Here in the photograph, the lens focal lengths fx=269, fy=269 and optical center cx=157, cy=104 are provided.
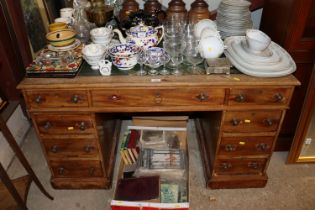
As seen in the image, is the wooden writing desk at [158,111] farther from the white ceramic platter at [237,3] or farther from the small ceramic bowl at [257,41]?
the white ceramic platter at [237,3]

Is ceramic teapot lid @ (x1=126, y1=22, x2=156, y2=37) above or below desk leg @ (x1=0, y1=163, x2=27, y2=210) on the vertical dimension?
above

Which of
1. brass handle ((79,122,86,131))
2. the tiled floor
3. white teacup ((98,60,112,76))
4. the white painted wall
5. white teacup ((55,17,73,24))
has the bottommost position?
the tiled floor

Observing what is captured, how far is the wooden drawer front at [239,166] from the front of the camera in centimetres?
161

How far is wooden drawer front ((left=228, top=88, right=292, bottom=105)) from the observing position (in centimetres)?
132

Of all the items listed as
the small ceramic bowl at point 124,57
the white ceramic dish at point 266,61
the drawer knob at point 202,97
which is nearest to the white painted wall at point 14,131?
the small ceramic bowl at point 124,57

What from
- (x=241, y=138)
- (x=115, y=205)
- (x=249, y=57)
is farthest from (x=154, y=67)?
(x=115, y=205)

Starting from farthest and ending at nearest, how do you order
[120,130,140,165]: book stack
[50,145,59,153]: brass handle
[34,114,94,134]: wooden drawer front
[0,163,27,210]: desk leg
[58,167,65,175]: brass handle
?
[120,130,140,165]: book stack → [58,167,65,175]: brass handle → [50,145,59,153]: brass handle → [34,114,94,134]: wooden drawer front → [0,163,27,210]: desk leg

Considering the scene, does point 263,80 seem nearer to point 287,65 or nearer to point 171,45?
point 287,65

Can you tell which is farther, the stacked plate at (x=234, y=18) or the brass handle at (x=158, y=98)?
the stacked plate at (x=234, y=18)

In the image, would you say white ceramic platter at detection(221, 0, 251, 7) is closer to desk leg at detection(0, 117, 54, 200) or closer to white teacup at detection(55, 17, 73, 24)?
white teacup at detection(55, 17, 73, 24)

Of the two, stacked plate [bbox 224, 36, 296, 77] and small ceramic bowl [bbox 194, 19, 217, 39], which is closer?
stacked plate [bbox 224, 36, 296, 77]

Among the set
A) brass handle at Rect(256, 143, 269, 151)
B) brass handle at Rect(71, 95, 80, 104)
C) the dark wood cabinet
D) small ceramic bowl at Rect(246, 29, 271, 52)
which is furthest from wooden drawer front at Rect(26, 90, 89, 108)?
the dark wood cabinet

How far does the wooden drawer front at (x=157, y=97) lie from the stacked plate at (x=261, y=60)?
0.17m

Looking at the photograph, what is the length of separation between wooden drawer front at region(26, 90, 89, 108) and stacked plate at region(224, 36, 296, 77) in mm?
785
